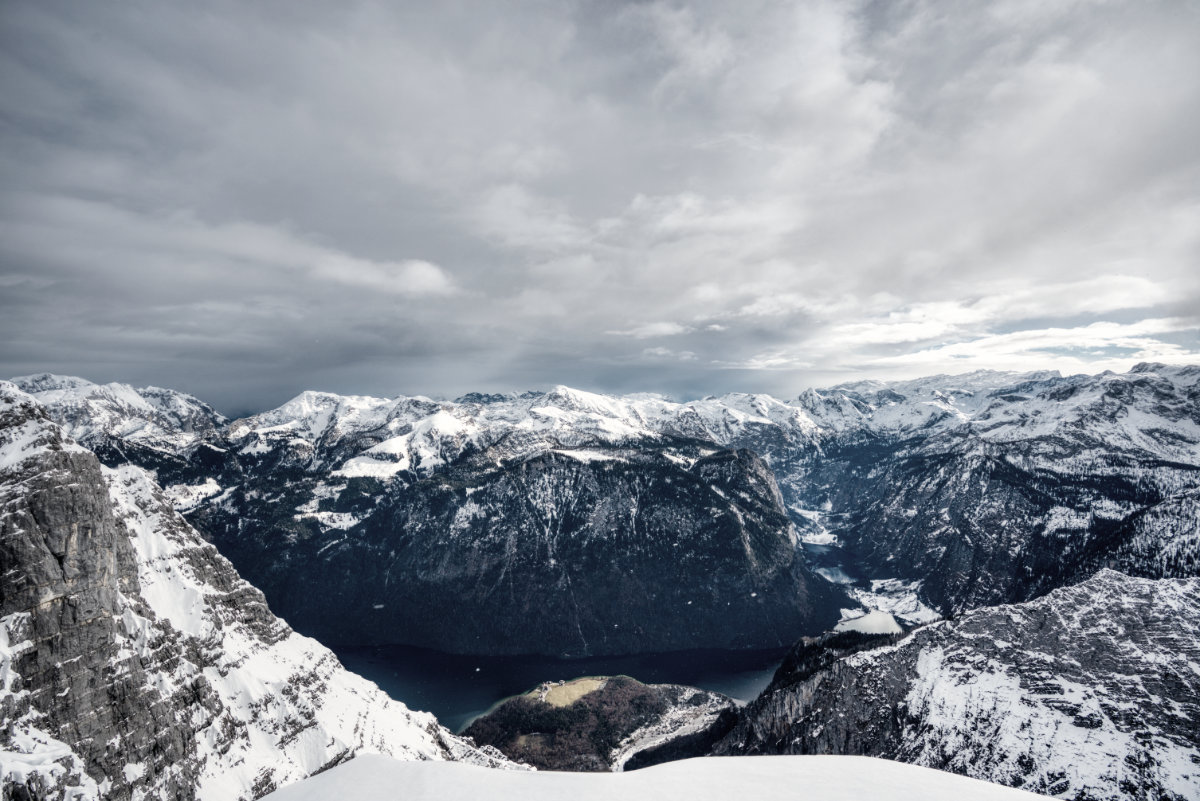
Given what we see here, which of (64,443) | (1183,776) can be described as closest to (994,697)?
(1183,776)

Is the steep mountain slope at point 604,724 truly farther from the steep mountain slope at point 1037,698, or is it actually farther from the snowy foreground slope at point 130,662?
the snowy foreground slope at point 130,662

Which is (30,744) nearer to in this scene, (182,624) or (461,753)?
(182,624)

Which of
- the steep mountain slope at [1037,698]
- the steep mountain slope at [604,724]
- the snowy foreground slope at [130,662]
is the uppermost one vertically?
the snowy foreground slope at [130,662]

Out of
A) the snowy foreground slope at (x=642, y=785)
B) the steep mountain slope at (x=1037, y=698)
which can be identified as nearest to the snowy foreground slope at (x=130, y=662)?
the snowy foreground slope at (x=642, y=785)

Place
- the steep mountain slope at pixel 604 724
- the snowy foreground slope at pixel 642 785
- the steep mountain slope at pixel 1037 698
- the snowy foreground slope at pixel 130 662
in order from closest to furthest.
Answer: the snowy foreground slope at pixel 642 785 → the snowy foreground slope at pixel 130 662 → the steep mountain slope at pixel 1037 698 → the steep mountain slope at pixel 604 724

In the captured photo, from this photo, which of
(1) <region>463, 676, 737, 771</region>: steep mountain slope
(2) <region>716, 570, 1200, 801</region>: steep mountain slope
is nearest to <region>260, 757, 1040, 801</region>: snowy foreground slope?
(2) <region>716, 570, 1200, 801</region>: steep mountain slope
